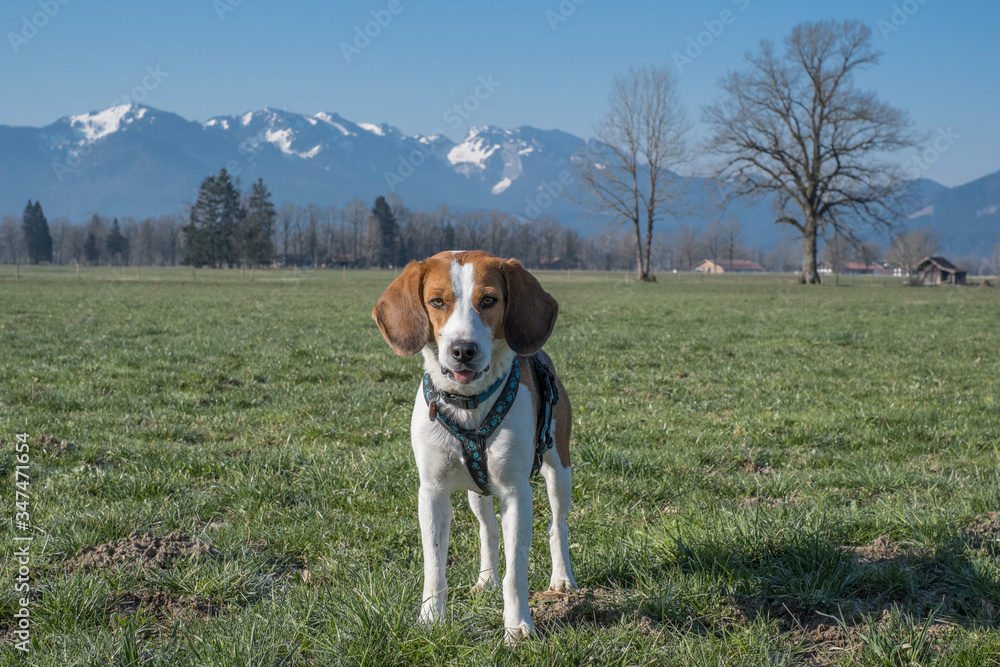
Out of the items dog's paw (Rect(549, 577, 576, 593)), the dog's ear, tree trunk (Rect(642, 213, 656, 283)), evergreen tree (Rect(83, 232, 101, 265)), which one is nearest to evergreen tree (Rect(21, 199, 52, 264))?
evergreen tree (Rect(83, 232, 101, 265))

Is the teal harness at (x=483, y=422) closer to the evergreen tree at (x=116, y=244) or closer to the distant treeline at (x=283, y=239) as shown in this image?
the distant treeline at (x=283, y=239)

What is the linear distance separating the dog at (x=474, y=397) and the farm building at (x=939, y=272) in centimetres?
8699

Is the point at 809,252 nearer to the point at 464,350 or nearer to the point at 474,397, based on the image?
the point at 474,397

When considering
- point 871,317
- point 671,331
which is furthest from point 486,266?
point 871,317

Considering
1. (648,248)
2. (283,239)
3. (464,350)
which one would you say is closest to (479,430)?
(464,350)

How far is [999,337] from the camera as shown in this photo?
53.4 feet

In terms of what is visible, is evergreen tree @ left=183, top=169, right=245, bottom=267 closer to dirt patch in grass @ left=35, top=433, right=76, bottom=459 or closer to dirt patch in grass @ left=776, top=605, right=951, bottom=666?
dirt patch in grass @ left=35, top=433, right=76, bottom=459

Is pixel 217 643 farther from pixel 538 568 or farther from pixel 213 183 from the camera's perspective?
pixel 213 183

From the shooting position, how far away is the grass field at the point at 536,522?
9.73 feet

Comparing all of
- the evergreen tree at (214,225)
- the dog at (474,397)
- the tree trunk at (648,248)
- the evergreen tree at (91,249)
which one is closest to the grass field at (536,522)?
the dog at (474,397)

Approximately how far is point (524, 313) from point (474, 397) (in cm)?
45

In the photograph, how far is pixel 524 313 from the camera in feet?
10.2

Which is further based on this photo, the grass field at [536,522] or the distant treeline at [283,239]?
the distant treeline at [283,239]

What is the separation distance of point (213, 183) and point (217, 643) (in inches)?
4558
